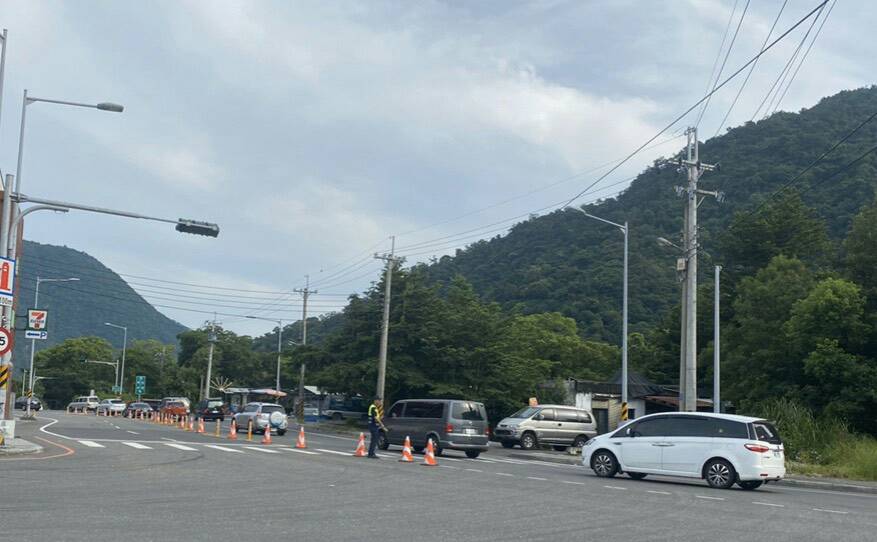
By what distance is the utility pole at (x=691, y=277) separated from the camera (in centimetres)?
2994

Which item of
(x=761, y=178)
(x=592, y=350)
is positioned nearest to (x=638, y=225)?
(x=761, y=178)

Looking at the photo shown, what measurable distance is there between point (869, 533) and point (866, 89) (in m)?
136

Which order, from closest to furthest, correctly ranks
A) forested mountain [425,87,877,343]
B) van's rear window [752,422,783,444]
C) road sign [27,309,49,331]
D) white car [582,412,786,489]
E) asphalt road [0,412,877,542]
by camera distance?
asphalt road [0,412,877,542] → white car [582,412,786,489] → van's rear window [752,422,783,444] → road sign [27,309,49,331] → forested mountain [425,87,877,343]

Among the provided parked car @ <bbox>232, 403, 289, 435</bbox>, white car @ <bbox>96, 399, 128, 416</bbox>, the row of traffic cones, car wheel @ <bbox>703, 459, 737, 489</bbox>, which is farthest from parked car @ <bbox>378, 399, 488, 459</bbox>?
white car @ <bbox>96, 399, 128, 416</bbox>

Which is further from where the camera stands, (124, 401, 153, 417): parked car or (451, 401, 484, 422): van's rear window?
(124, 401, 153, 417): parked car

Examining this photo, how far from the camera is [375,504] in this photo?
14.3 meters

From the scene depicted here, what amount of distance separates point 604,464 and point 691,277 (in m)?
11.1

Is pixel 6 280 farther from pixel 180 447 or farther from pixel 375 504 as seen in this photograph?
pixel 375 504

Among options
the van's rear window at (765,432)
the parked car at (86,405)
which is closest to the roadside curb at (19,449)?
the van's rear window at (765,432)

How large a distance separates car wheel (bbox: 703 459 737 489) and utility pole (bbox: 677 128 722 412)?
28.7ft

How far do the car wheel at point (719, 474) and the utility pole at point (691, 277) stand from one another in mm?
8760

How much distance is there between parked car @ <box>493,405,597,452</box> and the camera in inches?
1492

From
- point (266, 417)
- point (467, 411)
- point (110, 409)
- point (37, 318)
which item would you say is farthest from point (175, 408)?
point (467, 411)

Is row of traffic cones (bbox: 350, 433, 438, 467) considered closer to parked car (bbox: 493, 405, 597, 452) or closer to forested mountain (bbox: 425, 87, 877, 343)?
parked car (bbox: 493, 405, 597, 452)
